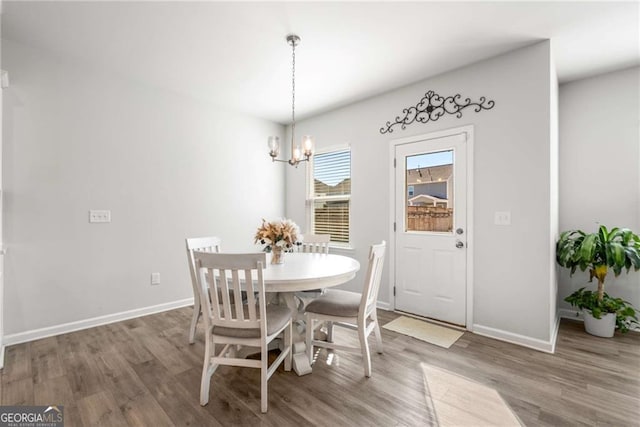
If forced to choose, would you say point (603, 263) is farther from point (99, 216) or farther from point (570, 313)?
point (99, 216)

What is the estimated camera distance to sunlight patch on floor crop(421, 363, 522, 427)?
5.55 ft

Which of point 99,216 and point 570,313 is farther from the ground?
point 99,216

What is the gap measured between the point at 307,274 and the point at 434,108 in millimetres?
2408

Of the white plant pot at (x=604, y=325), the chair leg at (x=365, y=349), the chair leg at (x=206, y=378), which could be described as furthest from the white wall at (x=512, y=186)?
the chair leg at (x=206, y=378)

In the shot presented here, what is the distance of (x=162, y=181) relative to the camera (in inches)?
141

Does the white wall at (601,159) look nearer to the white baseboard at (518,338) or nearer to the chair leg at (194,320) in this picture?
the white baseboard at (518,338)

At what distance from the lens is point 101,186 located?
314 centimetres

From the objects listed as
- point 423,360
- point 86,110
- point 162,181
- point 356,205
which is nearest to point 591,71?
point 356,205

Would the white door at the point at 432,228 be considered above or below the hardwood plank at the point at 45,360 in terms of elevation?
above

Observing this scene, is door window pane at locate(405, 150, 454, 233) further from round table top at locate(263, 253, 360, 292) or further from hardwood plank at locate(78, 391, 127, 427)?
hardwood plank at locate(78, 391, 127, 427)

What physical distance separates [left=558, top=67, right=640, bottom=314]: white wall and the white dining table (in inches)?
109

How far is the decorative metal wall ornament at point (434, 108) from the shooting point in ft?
9.70

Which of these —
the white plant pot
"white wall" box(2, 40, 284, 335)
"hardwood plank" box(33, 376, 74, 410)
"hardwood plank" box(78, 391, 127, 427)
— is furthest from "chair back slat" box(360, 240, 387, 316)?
"white wall" box(2, 40, 284, 335)

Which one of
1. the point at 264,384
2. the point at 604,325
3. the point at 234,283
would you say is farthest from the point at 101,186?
the point at 604,325
